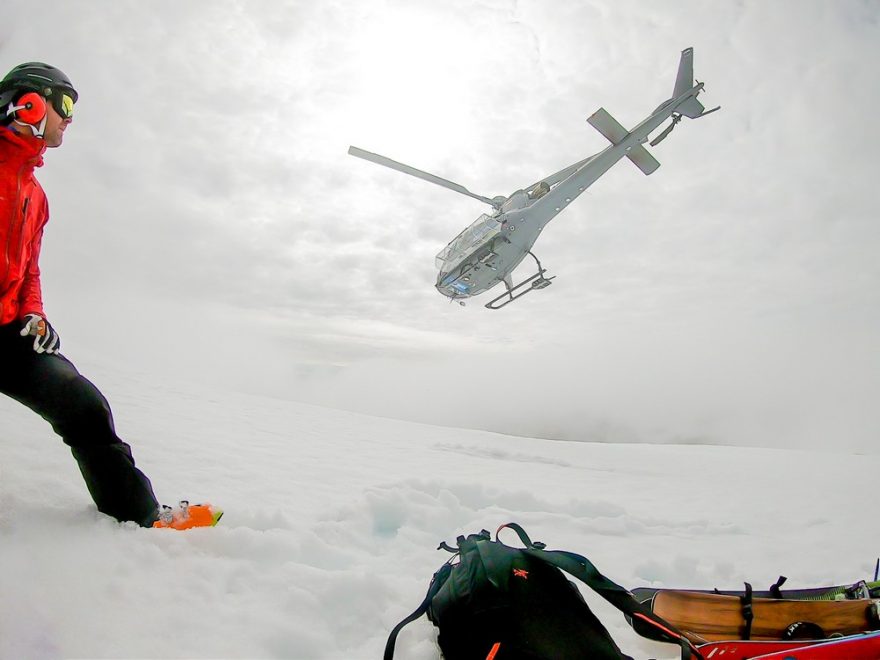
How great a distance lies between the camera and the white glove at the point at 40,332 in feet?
6.91

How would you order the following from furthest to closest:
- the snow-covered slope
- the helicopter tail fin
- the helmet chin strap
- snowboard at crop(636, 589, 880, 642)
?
the helicopter tail fin, snowboard at crop(636, 589, 880, 642), the helmet chin strap, the snow-covered slope

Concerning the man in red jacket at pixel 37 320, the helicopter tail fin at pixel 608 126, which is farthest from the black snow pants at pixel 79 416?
the helicopter tail fin at pixel 608 126

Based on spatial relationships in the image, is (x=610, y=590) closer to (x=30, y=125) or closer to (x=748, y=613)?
(x=748, y=613)

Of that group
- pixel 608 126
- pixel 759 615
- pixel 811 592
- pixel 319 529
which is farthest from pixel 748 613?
pixel 608 126

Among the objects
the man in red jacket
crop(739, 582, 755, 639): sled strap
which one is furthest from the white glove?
crop(739, 582, 755, 639): sled strap

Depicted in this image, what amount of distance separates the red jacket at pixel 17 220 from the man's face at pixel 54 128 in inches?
1.7

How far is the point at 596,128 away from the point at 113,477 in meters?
10.4

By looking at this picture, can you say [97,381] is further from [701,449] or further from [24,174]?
[701,449]

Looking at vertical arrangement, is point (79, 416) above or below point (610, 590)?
above

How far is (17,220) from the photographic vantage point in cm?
206

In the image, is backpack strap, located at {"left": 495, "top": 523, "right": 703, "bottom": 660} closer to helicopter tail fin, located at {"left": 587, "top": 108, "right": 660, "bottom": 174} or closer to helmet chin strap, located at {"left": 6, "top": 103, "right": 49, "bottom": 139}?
helmet chin strap, located at {"left": 6, "top": 103, "right": 49, "bottom": 139}

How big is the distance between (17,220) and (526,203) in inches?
377

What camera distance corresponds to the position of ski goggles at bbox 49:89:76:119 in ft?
7.14

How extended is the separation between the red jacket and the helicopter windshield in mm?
8807
